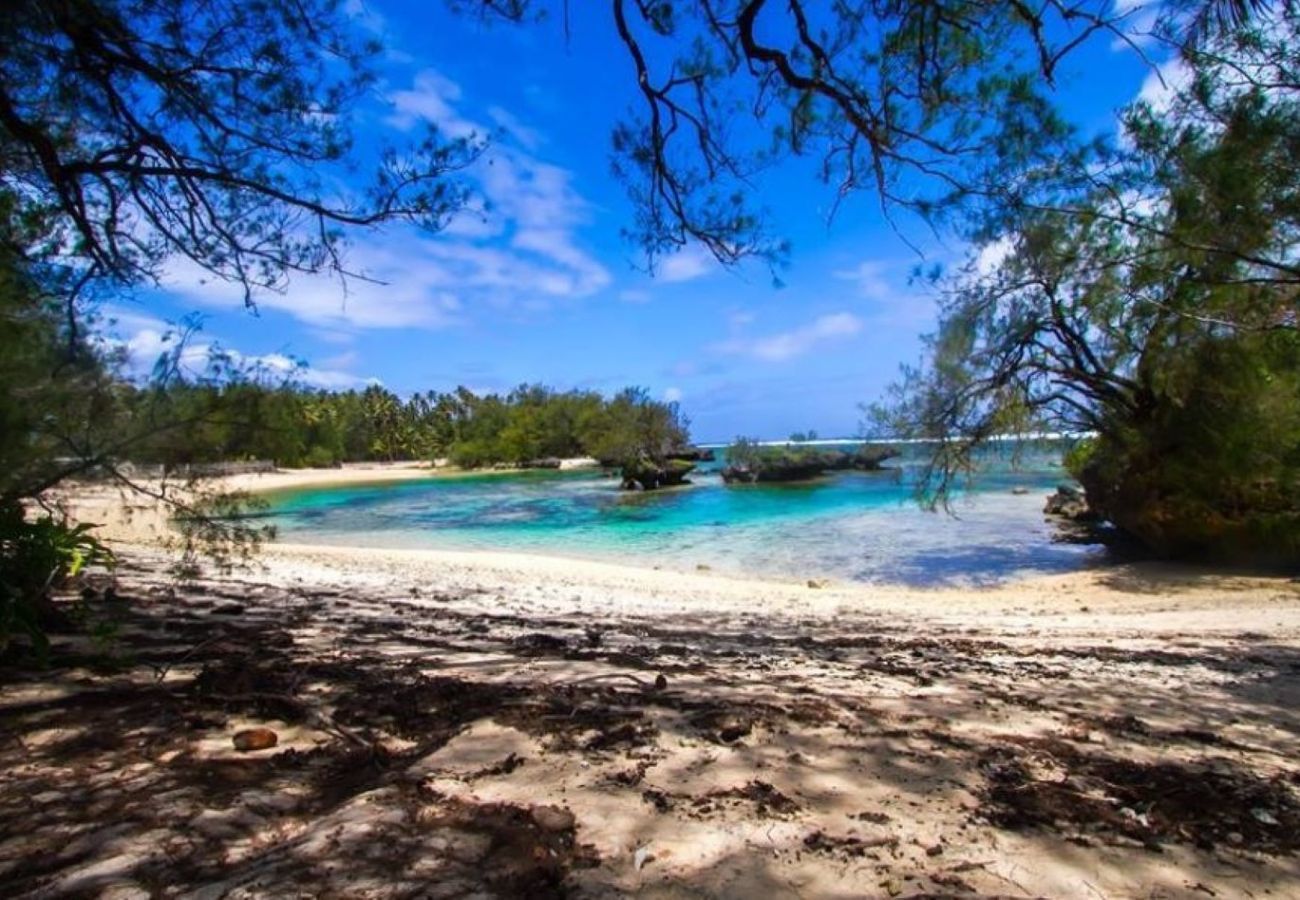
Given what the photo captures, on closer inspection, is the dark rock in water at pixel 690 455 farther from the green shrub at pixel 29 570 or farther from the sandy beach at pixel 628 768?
the green shrub at pixel 29 570

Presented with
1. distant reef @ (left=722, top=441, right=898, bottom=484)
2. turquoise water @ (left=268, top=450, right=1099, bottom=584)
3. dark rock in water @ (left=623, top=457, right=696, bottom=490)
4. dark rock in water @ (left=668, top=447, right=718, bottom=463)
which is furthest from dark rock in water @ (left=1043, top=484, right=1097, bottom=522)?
dark rock in water @ (left=668, top=447, right=718, bottom=463)

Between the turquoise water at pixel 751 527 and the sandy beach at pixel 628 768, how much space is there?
386 inches

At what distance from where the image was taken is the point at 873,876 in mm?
1818

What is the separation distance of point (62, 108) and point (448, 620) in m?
4.33

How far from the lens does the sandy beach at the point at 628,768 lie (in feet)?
6.00

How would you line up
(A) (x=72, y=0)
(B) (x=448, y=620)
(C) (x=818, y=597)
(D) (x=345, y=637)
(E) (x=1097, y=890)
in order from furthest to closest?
(C) (x=818, y=597) → (B) (x=448, y=620) → (D) (x=345, y=637) → (A) (x=72, y=0) → (E) (x=1097, y=890)

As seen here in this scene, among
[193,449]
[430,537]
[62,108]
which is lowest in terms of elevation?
[430,537]

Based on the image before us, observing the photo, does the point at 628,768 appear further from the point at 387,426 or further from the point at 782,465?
the point at 387,426

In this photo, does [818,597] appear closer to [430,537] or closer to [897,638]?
[897,638]

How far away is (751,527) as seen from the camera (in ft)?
70.1

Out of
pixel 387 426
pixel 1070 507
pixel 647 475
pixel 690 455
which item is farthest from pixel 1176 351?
pixel 387 426

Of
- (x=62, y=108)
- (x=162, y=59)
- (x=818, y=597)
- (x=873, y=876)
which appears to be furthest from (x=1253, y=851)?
(x=818, y=597)

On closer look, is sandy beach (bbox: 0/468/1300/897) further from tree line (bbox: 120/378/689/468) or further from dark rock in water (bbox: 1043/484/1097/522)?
dark rock in water (bbox: 1043/484/1097/522)

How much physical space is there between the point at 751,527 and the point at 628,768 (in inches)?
757
